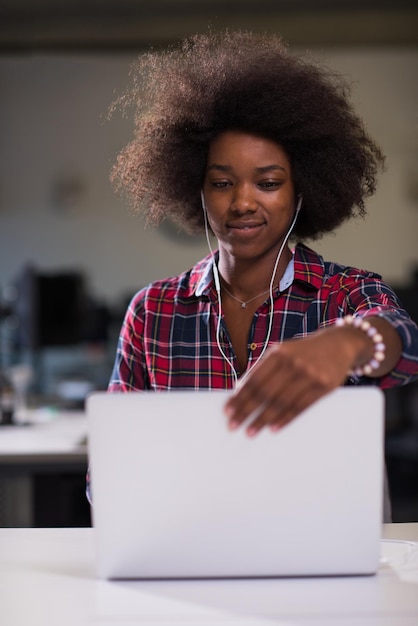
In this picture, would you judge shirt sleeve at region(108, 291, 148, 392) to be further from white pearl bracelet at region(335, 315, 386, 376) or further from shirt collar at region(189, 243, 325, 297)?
white pearl bracelet at region(335, 315, 386, 376)

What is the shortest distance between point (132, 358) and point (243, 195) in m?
0.47

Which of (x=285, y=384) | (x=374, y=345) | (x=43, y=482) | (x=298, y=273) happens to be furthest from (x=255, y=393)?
(x=43, y=482)

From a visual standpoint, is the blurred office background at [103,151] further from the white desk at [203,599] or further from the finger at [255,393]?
the finger at [255,393]

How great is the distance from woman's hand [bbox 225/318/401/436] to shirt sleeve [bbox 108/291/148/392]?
801mm

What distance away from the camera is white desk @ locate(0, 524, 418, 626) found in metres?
1.04

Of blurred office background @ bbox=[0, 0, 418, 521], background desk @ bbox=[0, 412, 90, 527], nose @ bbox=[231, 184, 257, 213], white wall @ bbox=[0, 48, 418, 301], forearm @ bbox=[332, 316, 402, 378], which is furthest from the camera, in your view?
white wall @ bbox=[0, 48, 418, 301]

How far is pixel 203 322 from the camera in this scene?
188cm

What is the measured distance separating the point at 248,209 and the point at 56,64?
16.8ft

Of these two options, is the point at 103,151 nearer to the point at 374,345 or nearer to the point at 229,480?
the point at 374,345

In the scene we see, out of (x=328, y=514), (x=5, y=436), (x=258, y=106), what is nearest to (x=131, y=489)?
(x=328, y=514)

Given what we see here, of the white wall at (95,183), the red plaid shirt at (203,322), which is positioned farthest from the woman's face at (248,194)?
the white wall at (95,183)

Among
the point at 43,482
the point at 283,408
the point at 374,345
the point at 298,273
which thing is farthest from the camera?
the point at 43,482

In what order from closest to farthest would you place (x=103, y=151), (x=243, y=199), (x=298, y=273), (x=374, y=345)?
(x=374, y=345), (x=243, y=199), (x=298, y=273), (x=103, y=151)

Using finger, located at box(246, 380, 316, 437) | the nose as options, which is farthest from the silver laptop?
the nose
